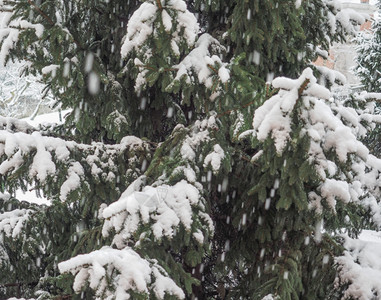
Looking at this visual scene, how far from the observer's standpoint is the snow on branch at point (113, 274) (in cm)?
173

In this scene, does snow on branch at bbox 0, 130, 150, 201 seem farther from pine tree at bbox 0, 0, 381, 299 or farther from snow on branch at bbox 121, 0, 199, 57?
snow on branch at bbox 121, 0, 199, 57

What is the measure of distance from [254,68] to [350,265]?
1.64 metres

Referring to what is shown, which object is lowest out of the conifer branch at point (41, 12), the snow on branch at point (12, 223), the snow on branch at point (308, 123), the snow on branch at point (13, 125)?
the snow on branch at point (12, 223)

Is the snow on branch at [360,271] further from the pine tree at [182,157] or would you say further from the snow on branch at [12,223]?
the snow on branch at [12,223]

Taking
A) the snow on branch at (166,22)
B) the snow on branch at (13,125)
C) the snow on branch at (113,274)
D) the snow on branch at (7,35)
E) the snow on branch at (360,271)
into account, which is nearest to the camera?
the snow on branch at (113,274)

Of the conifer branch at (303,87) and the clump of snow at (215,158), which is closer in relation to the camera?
the conifer branch at (303,87)

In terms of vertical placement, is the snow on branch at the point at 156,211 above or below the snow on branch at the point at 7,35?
below

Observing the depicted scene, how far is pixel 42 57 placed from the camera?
3383 millimetres

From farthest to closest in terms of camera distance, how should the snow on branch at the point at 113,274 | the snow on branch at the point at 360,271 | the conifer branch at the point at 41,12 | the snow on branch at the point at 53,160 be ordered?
the conifer branch at the point at 41,12
the snow on branch at the point at 360,271
the snow on branch at the point at 53,160
the snow on branch at the point at 113,274

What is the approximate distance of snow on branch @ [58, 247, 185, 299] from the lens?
1733 millimetres

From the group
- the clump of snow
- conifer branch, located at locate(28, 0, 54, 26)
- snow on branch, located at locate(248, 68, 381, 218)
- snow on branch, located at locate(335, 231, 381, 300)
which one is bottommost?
snow on branch, located at locate(335, 231, 381, 300)

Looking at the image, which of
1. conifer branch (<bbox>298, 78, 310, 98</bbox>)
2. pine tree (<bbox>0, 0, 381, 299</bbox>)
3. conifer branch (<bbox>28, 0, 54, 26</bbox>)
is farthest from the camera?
conifer branch (<bbox>28, 0, 54, 26</bbox>)

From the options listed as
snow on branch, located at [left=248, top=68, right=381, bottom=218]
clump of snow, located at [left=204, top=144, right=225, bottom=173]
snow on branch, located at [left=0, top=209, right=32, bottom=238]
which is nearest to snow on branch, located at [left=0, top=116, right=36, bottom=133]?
snow on branch, located at [left=0, top=209, right=32, bottom=238]

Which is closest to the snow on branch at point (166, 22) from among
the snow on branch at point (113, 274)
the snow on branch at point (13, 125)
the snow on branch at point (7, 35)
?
the snow on branch at point (7, 35)
